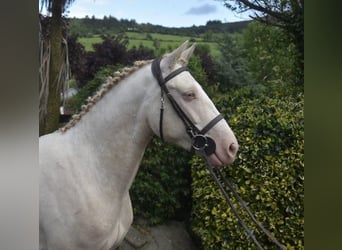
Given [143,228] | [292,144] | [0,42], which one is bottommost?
[143,228]

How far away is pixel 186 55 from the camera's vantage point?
1.27 meters

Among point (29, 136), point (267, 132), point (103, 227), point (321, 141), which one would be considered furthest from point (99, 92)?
point (321, 141)

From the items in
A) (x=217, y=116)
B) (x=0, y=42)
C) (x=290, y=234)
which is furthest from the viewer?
(x=290, y=234)

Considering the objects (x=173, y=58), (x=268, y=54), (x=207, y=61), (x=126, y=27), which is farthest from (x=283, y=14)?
(x=126, y=27)

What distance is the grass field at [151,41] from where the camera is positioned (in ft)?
4.40

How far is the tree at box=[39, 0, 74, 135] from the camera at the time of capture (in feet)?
4.47

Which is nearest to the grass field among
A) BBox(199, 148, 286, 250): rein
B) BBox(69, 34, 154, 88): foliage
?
BBox(69, 34, 154, 88): foliage

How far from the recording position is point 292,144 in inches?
53.1

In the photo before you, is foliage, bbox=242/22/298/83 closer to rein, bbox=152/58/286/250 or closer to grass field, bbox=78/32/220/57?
grass field, bbox=78/32/220/57

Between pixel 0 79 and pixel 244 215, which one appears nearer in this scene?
pixel 0 79

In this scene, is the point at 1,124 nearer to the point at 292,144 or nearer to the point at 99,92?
the point at 99,92

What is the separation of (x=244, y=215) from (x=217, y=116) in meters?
0.36

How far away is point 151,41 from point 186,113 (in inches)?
11.0

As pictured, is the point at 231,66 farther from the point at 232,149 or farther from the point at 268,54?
the point at 232,149
